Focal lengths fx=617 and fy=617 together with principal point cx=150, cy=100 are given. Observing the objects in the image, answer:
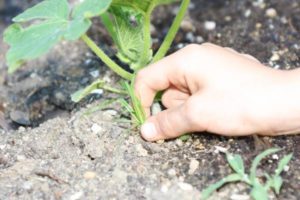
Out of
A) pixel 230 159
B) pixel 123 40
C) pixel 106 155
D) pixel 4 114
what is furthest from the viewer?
pixel 4 114

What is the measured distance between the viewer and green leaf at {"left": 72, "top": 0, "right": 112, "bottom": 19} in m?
1.32

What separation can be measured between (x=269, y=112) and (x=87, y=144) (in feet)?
1.52

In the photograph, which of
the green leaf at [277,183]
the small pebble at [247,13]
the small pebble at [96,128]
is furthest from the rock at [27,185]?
the small pebble at [247,13]

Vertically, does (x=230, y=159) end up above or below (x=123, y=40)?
below

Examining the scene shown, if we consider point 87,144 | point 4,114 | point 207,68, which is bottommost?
point 4,114

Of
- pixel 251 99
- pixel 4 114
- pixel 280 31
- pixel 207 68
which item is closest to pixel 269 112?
pixel 251 99

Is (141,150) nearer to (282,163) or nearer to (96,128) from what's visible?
(96,128)

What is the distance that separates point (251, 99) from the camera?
4.71ft

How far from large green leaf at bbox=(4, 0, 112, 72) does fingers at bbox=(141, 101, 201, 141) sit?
12.2 inches

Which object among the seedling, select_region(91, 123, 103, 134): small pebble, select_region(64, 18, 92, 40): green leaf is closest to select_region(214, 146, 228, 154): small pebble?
the seedling

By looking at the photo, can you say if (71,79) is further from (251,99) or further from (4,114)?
(251,99)

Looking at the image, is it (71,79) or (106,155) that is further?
(71,79)

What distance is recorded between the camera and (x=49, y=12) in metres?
1.46

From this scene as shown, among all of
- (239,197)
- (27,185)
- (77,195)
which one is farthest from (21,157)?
(239,197)
